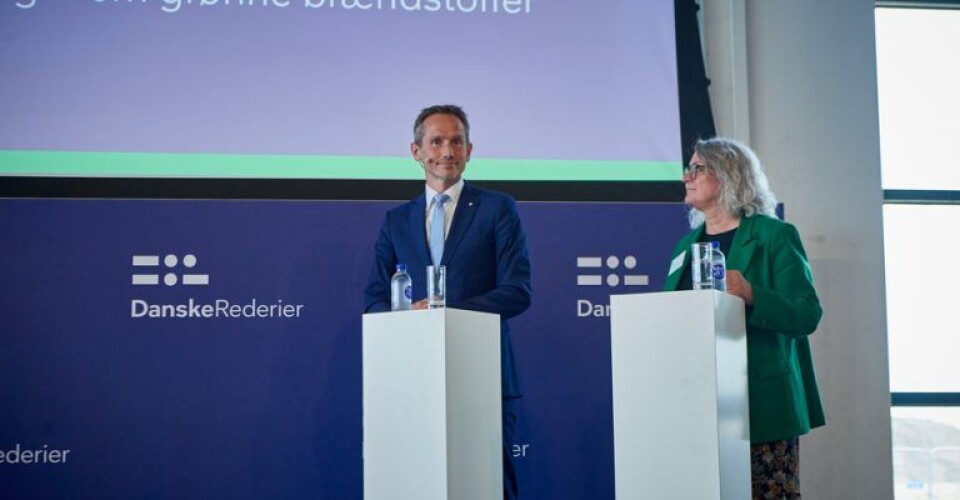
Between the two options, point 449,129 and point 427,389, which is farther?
point 449,129

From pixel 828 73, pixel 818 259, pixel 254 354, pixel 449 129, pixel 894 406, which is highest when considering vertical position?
pixel 828 73

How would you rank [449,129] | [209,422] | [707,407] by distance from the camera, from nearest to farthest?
[707,407] → [449,129] → [209,422]

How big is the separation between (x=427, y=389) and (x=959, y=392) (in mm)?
3758

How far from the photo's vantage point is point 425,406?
10.9 ft

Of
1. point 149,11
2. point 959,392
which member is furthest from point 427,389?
point 959,392

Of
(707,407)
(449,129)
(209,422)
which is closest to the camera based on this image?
(707,407)

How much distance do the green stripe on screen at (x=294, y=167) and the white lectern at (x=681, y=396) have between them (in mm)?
1749

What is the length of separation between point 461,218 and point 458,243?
0.13m

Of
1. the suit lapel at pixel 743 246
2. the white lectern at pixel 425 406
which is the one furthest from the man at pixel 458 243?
the suit lapel at pixel 743 246

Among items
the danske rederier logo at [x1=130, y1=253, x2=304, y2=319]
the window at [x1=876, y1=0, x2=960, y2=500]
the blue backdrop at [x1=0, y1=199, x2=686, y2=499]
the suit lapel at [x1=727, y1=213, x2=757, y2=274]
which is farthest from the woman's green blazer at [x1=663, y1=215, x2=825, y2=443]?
the window at [x1=876, y1=0, x2=960, y2=500]

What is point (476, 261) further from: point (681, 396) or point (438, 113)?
point (681, 396)

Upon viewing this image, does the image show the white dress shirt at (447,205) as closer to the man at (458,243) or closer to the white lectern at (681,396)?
the man at (458,243)

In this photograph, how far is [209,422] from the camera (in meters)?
4.70

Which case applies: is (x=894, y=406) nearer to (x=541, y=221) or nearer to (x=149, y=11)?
(x=541, y=221)
